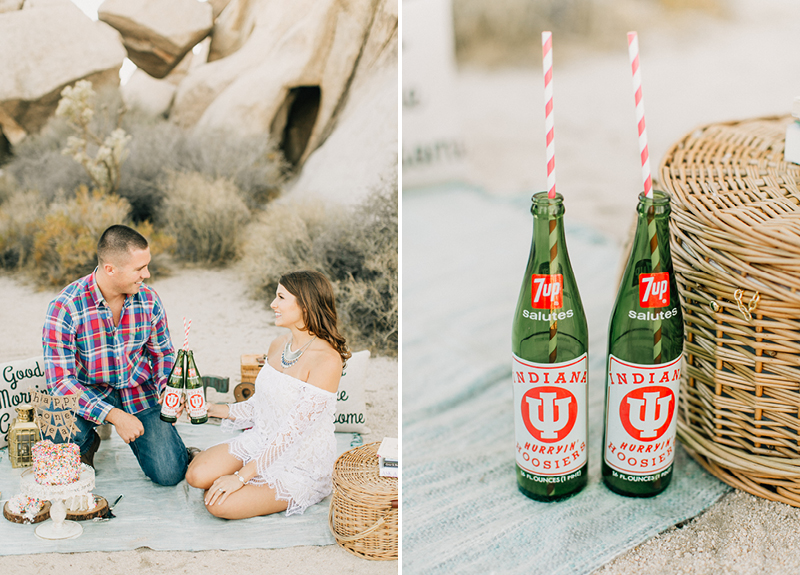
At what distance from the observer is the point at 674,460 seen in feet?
4.55

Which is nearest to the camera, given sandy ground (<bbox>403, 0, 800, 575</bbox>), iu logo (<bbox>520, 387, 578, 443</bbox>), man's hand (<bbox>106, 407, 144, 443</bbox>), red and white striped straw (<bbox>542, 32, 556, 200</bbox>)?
red and white striped straw (<bbox>542, 32, 556, 200</bbox>)

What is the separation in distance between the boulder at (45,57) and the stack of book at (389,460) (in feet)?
2.96

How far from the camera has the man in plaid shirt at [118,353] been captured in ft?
4.50

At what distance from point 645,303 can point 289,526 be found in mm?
768

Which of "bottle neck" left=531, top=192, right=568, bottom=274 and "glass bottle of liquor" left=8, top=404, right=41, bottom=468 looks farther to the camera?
"glass bottle of liquor" left=8, top=404, right=41, bottom=468

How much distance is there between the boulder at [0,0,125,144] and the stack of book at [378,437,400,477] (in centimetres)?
90

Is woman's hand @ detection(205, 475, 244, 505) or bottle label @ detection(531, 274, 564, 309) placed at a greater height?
bottle label @ detection(531, 274, 564, 309)

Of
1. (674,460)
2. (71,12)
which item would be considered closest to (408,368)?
(674,460)

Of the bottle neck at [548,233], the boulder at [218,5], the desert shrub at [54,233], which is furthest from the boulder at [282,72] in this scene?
the bottle neck at [548,233]

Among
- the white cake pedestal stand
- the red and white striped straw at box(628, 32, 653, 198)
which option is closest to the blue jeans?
the white cake pedestal stand

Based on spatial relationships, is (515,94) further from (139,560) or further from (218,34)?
(139,560)

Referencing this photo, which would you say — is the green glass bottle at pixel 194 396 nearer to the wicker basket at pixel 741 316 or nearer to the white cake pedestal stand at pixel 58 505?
the white cake pedestal stand at pixel 58 505

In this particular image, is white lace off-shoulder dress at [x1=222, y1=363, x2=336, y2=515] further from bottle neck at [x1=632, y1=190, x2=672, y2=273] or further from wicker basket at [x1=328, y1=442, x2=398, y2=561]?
bottle neck at [x1=632, y1=190, x2=672, y2=273]

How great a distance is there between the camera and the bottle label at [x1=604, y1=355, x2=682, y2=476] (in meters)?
1.17
